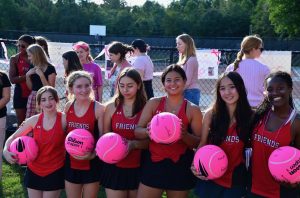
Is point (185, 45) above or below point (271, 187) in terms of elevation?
above

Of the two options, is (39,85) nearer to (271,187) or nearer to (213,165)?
(213,165)

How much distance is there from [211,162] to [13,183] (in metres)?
3.32

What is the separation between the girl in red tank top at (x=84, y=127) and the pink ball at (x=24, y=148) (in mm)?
323

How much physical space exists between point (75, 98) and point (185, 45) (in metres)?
2.42

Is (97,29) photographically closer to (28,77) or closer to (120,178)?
(28,77)

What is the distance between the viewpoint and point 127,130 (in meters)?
3.85

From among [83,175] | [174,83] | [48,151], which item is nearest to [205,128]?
[174,83]

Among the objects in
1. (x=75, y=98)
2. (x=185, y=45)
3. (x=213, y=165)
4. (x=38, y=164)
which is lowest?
(x=38, y=164)

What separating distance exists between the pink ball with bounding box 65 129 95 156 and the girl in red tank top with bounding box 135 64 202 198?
43 cm

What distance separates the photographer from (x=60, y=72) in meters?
8.73

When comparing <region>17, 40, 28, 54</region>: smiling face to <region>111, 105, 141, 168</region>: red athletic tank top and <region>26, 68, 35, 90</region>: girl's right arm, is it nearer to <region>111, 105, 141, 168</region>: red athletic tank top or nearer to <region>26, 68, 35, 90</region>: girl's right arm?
<region>26, 68, 35, 90</region>: girl's right arm

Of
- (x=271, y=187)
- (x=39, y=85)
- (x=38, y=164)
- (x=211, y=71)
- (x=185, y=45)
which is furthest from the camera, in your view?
(x=211, y=71)

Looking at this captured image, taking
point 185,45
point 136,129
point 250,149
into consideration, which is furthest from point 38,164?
point 185,45

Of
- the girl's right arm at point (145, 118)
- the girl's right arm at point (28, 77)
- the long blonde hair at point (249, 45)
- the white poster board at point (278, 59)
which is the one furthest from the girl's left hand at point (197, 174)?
the white poster board at point (278, 59)
